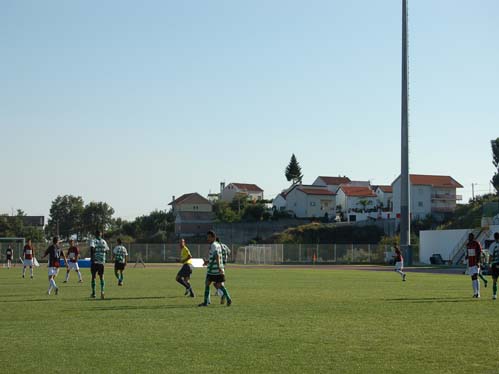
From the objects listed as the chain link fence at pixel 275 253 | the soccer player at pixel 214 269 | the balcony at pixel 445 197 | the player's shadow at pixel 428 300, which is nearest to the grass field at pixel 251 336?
the player's shadow at pixel 428 300

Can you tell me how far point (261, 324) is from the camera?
16.0 metres

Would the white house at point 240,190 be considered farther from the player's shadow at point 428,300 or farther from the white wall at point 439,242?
the player's shadow at point 428,300

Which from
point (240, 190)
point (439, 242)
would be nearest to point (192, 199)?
point (240, 190)

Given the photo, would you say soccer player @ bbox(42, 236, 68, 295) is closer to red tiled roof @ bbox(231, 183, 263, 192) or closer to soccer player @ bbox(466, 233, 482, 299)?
soccer player @ bbox(466, 233, 482, 299)

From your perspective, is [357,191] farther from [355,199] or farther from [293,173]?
[293,173]

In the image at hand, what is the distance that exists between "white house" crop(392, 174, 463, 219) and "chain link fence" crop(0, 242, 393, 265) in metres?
34.5

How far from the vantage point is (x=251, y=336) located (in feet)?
46.2

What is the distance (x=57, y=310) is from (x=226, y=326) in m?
5.86

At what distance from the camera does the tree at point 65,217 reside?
138 metres

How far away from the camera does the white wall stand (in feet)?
245

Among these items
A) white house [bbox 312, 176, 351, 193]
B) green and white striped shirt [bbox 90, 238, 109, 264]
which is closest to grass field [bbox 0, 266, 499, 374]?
green and white striped shirt [bbox 90, 238, 109, 264]

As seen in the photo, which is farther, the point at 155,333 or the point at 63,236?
the point at 63,236

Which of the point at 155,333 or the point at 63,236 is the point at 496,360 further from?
the point at 63,236

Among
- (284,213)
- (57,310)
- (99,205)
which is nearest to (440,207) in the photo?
(284,213)
